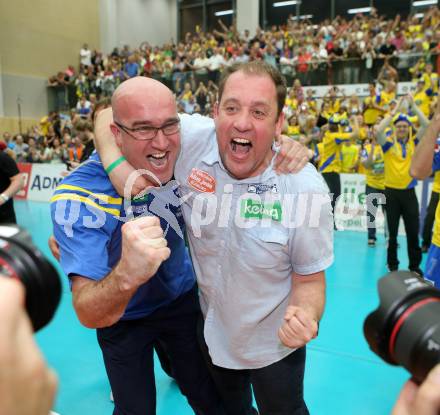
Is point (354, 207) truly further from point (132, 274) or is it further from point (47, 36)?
point (47, 36)

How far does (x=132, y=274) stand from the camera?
1.52 meters

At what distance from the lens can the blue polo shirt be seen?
185 centimetres

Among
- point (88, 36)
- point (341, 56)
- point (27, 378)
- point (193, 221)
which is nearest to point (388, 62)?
point (341, 56)

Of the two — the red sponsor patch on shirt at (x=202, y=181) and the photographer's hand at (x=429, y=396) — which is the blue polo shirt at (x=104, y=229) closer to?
the red sponsor patch on shirt at (x=202, y=181)

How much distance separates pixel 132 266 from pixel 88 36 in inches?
995

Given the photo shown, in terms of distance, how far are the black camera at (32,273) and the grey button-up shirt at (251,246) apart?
1.28 metres

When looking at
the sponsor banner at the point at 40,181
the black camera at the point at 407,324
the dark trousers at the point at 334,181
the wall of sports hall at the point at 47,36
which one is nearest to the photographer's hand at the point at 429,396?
the black camera at the point at 407,324

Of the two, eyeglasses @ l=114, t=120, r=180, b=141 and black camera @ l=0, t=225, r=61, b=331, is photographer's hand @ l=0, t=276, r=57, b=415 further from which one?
eyeglasses @ l=114, t=120, r=180, b=141

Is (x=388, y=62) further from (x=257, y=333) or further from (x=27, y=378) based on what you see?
(x=27, y=378)

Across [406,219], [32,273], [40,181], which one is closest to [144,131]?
[32,273]

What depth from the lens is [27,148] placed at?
55.0 feet

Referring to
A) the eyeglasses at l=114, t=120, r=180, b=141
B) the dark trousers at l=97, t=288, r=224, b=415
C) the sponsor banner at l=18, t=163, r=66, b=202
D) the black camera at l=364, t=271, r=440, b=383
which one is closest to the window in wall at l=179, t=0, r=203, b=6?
the sponsor banner at l=18, t=163, r=66, b=202

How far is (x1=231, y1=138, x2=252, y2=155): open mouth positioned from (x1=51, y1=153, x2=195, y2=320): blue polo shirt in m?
0.42

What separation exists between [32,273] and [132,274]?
712 millimetres
